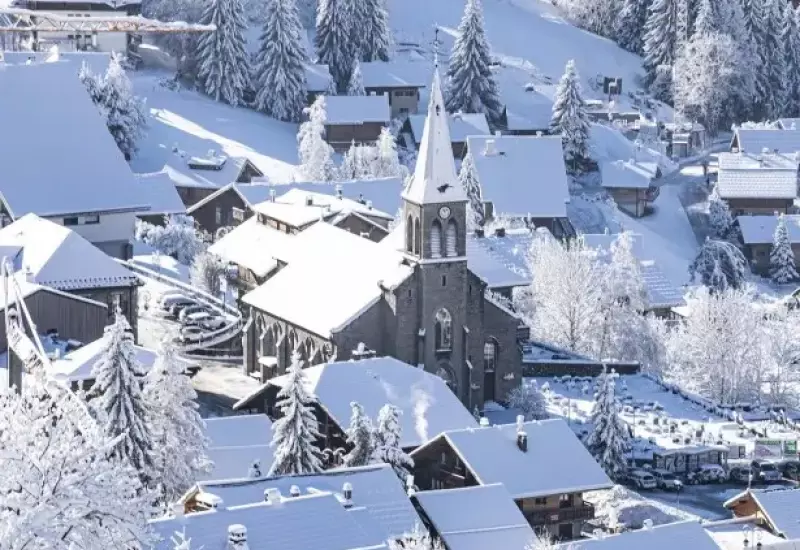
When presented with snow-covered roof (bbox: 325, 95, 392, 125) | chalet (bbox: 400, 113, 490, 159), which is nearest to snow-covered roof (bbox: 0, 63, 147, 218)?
snow-covered roof (bbox: 325, 95, 392, 125)

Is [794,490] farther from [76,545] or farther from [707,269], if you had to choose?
[707,269]

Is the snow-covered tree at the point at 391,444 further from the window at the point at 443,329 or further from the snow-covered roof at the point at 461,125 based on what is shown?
the snow-covered roof at the point at 461,125

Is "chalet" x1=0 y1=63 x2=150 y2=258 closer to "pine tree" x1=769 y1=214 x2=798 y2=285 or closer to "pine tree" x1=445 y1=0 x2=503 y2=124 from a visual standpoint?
"pine tree" x1=769 y1=214 x2=798 y2=285

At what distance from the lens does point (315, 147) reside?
345 ft

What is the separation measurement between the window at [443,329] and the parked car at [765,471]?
9382mm

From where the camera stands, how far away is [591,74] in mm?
132500

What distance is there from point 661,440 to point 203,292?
16.7 meters

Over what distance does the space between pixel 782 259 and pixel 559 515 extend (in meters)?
55.4

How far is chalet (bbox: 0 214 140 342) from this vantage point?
214 feet

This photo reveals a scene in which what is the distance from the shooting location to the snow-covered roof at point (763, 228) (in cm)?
11244

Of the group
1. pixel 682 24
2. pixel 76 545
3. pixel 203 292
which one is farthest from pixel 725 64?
pixel 76 545

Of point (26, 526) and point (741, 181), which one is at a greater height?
point (26, 526)

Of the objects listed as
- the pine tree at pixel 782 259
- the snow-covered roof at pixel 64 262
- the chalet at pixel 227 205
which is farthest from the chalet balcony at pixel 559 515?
the pine tree at pixel 782 259

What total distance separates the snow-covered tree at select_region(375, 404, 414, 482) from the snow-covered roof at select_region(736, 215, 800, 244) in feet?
189
